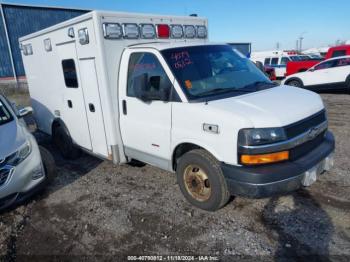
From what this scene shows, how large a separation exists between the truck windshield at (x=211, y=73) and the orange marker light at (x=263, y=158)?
3.02 ft

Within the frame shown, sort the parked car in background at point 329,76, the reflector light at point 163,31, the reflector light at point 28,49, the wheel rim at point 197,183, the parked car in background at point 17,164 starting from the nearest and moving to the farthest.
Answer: the wheel rim at point 197,183 < the parked car in background at point 17,164 < the reflector light at point 163,31 < the reflector light at point 28,49 < the parked car in background at point 329,76

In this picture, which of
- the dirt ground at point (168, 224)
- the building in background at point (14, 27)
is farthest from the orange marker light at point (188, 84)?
the building in background at point (14, 27)

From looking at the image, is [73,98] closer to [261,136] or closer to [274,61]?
[261,136]

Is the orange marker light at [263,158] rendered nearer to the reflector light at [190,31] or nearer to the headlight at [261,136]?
the headlight at [261,136]

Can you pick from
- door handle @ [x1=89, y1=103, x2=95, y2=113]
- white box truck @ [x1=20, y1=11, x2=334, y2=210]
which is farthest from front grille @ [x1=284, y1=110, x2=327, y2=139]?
door handle @ [x1=89, y1=103, x2=95, y2=113]

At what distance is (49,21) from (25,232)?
20092 millimetres

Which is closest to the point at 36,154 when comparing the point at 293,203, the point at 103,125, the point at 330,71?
the point at 103,125

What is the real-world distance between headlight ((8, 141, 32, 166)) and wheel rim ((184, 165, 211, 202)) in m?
2.29

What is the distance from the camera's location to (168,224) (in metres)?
3.79

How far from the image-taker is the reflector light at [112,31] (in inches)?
177

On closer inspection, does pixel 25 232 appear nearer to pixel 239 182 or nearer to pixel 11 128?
pixel 11 128

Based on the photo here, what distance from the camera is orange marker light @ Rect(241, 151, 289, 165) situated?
324 cm

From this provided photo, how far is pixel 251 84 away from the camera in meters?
4.18

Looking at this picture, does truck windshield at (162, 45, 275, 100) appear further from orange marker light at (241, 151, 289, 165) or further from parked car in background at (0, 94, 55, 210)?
parked car in background at (0, 94, 55, 210)
